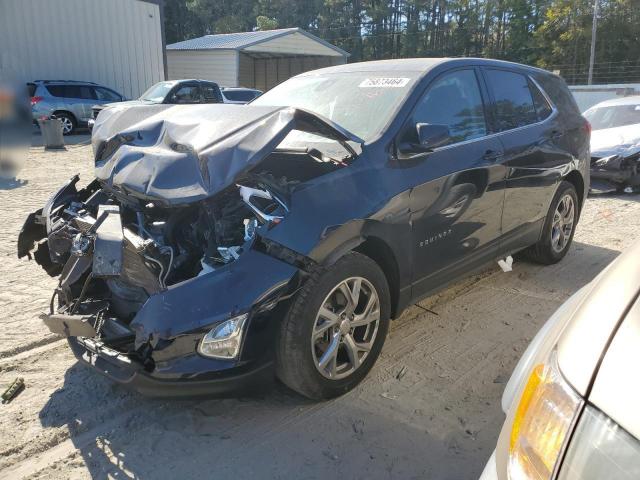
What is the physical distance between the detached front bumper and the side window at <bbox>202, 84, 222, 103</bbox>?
1340 centimetres

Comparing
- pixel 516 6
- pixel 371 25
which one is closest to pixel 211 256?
pixel 516 6

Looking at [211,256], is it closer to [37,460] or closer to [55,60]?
[37,460]

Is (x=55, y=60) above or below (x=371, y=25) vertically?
below

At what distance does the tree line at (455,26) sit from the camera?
39.7 metres

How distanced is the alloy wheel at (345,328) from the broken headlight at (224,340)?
42 cm

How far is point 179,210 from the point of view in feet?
10.4

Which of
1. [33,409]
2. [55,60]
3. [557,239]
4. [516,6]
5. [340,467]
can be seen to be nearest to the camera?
[340,467]

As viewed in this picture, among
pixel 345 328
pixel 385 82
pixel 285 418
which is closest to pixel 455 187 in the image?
pixel 385 82

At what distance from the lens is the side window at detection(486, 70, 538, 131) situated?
13.7 feet

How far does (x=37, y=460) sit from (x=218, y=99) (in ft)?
45.4

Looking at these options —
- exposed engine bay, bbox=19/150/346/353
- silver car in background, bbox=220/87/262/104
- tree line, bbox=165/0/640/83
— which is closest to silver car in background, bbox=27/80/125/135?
silver car in background, bbox=220/87/262/104

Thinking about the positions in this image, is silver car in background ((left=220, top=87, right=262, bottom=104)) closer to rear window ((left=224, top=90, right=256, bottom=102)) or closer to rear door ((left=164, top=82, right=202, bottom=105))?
rear window ((left=224, top=90, right=256, bottom=102))

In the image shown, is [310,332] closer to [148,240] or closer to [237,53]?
[148,240]

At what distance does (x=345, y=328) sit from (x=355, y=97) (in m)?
1.67
